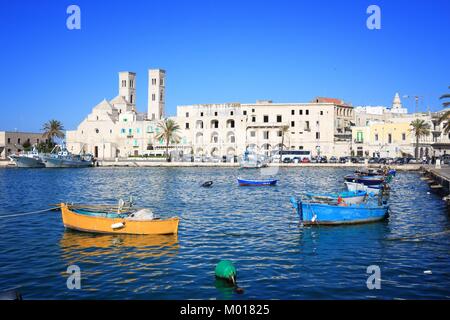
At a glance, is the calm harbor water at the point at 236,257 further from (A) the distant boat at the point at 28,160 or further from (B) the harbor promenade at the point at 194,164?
(A) the distant boat at the point at 28,160

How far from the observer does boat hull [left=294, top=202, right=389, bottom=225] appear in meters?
23.4

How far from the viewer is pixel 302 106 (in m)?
91.8

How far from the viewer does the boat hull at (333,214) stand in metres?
23.4

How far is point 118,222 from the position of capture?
2061 centimetres

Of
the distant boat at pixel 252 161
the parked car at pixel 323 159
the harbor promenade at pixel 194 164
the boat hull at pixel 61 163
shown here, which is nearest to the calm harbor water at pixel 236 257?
the distant boat at pixel 252 161

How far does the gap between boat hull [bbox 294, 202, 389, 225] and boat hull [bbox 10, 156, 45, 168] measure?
74593mm

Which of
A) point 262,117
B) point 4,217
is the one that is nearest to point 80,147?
point 262,117

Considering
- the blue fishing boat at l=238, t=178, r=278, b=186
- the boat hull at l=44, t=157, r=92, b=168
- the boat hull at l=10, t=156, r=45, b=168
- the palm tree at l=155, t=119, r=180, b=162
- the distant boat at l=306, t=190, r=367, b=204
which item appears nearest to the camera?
the distant boat at l=306, t=190, r=367, b=204

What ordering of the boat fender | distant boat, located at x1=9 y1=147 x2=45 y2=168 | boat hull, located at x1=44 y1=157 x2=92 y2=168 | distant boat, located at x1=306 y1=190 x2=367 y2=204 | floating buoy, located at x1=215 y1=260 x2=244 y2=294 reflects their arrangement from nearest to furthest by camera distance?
1. floating buoy, located at x1=215 y1=260 x2=244 y2=294
2. the boat fender
3. distant boat, located at x1=306 y1=190 x2=367 y2=204
4. boat hull, located at x1=44 y1=157 x2=92 y2=168
5. distant boat, located at x1=9 y1=147 x2=45 y2=168

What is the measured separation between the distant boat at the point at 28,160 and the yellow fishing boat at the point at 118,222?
2787 inches

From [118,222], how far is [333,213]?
32.4ft

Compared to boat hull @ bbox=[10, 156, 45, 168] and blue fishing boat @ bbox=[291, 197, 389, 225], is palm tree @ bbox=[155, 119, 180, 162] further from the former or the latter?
blue fishing boat @ bbox=[291, 197, 389, 225]

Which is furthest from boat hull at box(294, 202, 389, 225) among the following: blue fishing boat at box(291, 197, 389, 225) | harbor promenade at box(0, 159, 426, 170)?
harbor promenade at box(0, 159, 426, 170)
